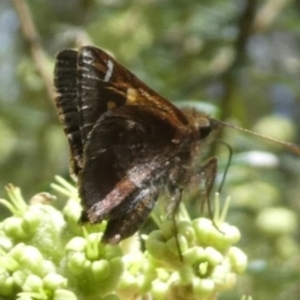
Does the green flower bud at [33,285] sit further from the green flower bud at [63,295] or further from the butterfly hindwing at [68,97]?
the butterfly hindwing at [68,97]

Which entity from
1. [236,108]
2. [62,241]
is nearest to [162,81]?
[236,108]

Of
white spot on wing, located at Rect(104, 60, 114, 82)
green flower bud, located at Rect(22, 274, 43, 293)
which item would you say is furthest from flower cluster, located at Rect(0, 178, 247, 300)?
white spot on wing, located at Rect(104, 60, 114, 82)

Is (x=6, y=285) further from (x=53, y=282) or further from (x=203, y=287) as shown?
(x=203, y=287)

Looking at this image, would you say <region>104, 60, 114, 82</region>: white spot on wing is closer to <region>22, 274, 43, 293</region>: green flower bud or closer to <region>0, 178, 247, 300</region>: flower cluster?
<region>0, 178, 247, 300</region>: flower cluster

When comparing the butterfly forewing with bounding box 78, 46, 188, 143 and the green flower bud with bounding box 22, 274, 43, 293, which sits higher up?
the butterfly forewing with bounding box 78, 46, 188, 143

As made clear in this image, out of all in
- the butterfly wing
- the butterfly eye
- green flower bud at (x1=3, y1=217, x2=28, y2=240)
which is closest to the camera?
green flower bud at (x1=3, y1=217, x2=28, y2=240)

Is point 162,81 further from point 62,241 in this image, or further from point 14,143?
point 62,241
